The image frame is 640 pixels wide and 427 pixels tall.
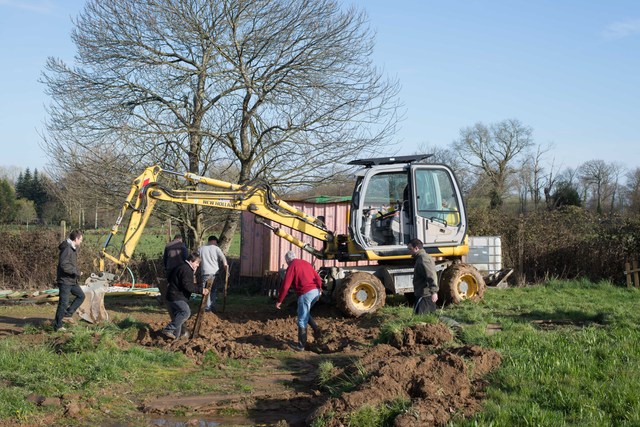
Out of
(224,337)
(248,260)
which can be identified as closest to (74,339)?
Result: (224,337)

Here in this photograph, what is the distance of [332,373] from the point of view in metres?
9.13

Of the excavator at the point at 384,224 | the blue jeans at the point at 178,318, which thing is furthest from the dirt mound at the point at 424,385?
the excavator at the point at 384,224

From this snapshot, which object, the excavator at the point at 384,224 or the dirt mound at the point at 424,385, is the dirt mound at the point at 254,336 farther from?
the dirt mound at the point at 424,385

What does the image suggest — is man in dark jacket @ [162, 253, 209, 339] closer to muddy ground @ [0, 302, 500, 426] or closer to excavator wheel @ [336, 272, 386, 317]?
muddy ground @ [0, 302, 500, 426]

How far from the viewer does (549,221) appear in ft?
71.1

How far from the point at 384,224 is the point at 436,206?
3.96ft

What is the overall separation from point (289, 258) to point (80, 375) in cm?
408

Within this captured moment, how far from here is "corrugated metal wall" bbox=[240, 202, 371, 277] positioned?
1939cm

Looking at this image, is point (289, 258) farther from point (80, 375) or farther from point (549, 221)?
point (549, 221)

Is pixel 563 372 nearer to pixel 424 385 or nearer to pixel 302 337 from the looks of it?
pixel 424 385

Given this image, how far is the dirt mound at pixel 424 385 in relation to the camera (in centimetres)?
683

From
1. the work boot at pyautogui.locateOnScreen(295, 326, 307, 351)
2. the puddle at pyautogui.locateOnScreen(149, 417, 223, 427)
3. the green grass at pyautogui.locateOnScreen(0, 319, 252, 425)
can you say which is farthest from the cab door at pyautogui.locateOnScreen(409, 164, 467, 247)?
the puddle at pyautogui.locateOnScreen(149, 417, 223, 427)

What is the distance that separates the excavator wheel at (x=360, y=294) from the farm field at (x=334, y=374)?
830 millimetres

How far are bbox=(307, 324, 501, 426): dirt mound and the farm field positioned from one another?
0.06ft
